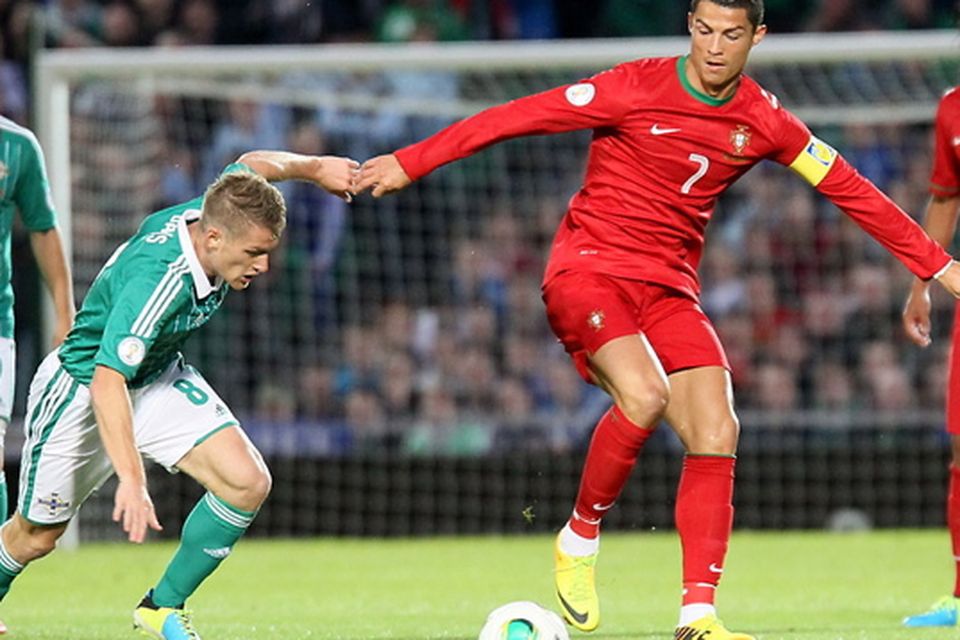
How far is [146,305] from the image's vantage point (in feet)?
17.1

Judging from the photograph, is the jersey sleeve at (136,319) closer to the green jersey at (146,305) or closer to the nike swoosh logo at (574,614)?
the green jersey at (146,305)

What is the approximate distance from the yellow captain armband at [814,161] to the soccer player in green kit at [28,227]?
2616 millimetres

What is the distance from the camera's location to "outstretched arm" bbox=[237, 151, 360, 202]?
5887 mm

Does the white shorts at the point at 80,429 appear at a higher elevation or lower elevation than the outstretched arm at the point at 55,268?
lower

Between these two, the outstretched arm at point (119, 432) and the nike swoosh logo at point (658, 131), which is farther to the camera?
the nike swoosh logo at point (658, 131)

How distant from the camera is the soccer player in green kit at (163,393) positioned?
17.0 ft

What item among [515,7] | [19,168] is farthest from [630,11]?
[19,168]

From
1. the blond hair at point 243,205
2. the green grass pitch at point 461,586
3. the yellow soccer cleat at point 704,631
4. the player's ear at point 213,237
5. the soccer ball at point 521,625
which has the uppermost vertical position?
the blond hair at point 243,205

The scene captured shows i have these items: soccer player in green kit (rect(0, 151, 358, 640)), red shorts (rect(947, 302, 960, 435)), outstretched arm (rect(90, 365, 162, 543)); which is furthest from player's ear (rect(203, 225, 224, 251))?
red shorts (rect(947, 302, 960, 435))

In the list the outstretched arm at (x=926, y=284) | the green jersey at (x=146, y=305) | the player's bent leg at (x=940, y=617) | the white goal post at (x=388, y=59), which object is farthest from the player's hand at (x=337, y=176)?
the white goal post at (x=388, y=59)

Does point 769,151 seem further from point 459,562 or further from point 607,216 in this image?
point 459,562

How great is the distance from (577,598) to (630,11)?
382 inches

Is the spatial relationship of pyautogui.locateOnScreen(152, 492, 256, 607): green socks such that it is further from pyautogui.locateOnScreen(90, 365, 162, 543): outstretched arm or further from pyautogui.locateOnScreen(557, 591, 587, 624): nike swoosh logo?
pyautogui.locateOnScreen(557, 591, 587, 624): nike swoosh logo

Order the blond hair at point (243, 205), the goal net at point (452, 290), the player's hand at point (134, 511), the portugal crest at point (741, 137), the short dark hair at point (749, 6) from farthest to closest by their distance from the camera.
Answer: the goal net at point (452, 290) < the portugal crest at point (741, 137) < the short dark hair at point (749, 6) < the blond hair at point (243, 205) < the player's hand at point (134, 511)
